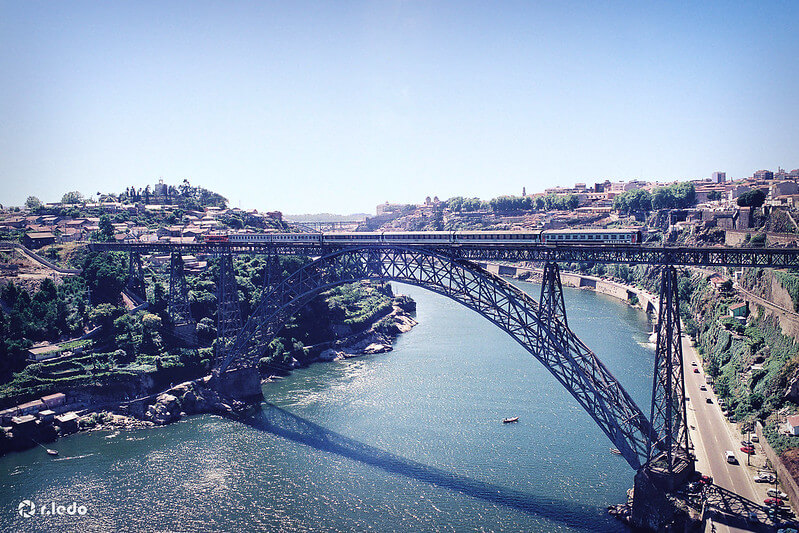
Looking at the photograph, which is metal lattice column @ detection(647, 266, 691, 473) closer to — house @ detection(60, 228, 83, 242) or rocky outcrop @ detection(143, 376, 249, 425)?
rocky outcrop @ detection(143, 376, 249, 425)

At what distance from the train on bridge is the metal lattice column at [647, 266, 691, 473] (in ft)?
9.64

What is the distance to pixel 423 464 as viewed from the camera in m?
29.1

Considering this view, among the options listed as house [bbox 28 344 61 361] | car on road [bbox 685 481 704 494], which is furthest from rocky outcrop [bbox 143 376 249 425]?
car on road [bbox 685 481 704 494]

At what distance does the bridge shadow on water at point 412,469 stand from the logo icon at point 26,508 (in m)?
12.0

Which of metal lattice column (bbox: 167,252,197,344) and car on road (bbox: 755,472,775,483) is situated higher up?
metal lattice column (bbox: 167,252,197,344)

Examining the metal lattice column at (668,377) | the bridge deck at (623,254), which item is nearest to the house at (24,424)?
the bridge deck at (623,254)

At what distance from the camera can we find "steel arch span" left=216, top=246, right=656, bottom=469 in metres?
24.6

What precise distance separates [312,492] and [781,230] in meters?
37.0

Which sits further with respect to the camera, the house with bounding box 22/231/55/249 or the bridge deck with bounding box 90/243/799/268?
the house with bounding box 22/231/55/249

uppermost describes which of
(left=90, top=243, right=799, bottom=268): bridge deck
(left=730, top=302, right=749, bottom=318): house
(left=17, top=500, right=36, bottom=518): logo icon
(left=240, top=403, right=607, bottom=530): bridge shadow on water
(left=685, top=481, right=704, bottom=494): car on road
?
(left=90, top=243, right=799, bottom=268): bridge deck

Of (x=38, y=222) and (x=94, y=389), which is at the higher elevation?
(x=38, y=222)

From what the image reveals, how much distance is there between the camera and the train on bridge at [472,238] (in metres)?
25.3

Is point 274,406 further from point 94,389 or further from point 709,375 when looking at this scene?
point 709,375

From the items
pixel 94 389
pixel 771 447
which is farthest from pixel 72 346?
pixel 771 447
